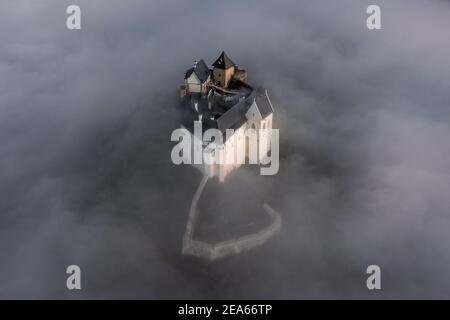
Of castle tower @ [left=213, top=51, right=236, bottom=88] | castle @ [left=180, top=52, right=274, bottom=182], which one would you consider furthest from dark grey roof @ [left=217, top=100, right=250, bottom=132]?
castle tower @ [left=213, top=51, right=236, bottom=88]

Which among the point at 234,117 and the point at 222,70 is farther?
the point at 222,70

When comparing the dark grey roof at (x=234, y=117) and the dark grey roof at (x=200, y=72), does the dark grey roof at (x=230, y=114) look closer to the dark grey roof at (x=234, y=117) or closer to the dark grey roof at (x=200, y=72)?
the dark grey roof at (x=234, y=117)

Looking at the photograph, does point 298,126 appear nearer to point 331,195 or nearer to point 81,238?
point 331,195

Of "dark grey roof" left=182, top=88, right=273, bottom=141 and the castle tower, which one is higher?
the castle tower

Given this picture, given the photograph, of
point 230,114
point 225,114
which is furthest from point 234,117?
point 225,114

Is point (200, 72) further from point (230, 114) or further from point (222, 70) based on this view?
point (230, 114)

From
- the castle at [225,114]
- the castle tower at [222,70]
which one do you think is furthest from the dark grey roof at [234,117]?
the castle tower at [222,70]

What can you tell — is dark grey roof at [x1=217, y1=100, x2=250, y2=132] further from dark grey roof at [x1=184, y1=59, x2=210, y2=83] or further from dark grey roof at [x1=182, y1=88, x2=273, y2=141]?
dark grey roof at [x1=184, y1=59, x2=210, y2=83]

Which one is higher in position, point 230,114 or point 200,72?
point 200,72
